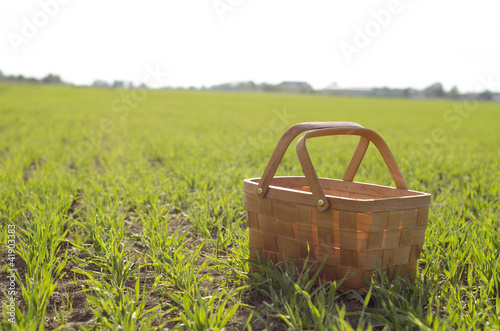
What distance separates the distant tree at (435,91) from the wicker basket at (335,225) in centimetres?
9666

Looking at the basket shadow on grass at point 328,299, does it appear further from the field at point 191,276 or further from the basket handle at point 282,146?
the basket handle at point 282,146

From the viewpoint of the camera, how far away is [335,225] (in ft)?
6.28

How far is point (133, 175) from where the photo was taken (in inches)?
194

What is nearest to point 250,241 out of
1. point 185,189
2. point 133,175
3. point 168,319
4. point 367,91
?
point 168,319

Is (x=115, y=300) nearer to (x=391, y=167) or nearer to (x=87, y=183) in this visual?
(x=391, y=167)

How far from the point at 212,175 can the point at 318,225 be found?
9.04 feet

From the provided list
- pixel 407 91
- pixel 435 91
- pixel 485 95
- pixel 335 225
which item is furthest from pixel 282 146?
pixel 435 91

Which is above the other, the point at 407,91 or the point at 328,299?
the point at 407,91

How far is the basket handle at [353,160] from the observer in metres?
1.90

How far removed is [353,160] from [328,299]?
3.33 feet

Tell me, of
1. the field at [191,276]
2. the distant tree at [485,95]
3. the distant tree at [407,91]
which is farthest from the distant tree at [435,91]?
the field at [191,276]

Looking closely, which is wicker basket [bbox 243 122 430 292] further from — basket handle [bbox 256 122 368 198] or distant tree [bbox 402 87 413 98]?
distant tree [bbox 402 87 413 98]

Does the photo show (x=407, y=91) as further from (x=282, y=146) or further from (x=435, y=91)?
(x=282, y=146)

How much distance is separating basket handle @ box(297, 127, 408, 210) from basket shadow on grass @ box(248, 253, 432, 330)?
0.36 metres
